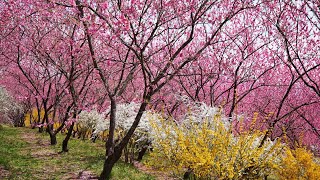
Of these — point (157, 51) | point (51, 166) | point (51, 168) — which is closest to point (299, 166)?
point (157, 51)

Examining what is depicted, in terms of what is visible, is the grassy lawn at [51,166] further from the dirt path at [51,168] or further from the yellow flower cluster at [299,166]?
the yellow flower cluster at [299,166]

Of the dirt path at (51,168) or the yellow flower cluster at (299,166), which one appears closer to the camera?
the yellow flower cluster at (299,166)

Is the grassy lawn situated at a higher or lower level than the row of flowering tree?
lower

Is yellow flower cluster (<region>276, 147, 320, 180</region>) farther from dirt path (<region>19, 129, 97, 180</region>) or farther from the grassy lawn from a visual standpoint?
dirt path (<region>19, 129, 97, 180</region>)

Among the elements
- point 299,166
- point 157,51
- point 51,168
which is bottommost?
point 51,168

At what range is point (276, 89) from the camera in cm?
1975

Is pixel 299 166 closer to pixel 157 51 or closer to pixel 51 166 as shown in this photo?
pixel 157 51

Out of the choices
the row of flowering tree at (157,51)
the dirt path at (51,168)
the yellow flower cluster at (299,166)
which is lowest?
the dirt path at (51,168)

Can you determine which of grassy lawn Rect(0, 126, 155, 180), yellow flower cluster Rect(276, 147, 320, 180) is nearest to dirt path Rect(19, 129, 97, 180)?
grassy lawn Rect(0, 126, 155, 180)

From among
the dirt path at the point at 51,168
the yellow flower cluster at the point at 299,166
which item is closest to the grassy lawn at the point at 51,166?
the dirt path at the point at 51,168

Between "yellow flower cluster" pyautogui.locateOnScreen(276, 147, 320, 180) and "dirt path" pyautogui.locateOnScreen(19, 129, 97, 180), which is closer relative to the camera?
"yellow flower cluster" pyautogui.locateOnScreen(276, 147, 320, 180)

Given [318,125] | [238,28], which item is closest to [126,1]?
[238,28]

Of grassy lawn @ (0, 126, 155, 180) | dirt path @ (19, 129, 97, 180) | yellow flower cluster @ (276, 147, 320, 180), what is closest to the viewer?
yellow flower cluster @ (276, 147, 320, 180)

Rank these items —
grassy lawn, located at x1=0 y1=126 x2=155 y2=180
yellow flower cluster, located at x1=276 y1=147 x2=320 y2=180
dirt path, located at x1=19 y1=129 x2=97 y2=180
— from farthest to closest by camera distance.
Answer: dirt path, located at x1=19 y1=129 x2=97 y2=180 → grassy lawn, located at x1=0 y1=126 x2=155 y2=180 → yellow flower cluster, located at x1=276 y1=147 x2=320 y2=180
